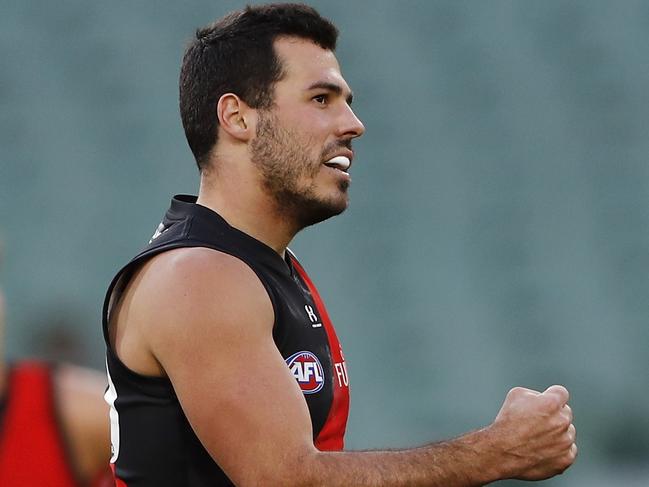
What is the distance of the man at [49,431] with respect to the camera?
11.4 ft

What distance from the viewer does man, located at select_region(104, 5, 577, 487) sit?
2.52 m

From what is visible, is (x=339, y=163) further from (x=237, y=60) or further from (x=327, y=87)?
(x=237, y=60)

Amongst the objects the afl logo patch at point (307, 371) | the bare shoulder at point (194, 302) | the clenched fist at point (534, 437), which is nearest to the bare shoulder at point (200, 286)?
the bare shoulder at point (194, 302)

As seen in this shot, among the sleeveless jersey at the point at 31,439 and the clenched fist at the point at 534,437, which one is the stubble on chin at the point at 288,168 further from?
the sleeveless jersey at the point at 31,439

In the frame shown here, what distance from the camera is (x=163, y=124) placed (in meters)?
10.3

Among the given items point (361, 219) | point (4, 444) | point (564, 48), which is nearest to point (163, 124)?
point (361, 219)

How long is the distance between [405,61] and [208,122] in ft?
26.0

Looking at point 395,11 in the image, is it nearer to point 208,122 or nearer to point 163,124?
point 163,124

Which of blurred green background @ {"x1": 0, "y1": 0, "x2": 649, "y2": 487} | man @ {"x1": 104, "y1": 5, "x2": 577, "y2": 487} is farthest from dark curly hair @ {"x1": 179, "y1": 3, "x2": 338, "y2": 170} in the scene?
blurred green background @ {"x1": 0, "y1": 0, "x2": 649, "y2": 487}

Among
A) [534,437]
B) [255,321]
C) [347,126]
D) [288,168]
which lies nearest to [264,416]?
[255,321]

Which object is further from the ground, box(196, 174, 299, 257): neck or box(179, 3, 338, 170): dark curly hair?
box(179, 3, 338, 170): dark curly hair

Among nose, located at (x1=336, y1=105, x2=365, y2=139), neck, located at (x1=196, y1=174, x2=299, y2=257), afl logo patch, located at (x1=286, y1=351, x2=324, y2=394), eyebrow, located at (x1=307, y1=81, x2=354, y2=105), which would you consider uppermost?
eyebrow, located at (x1=307, y1=81, x2=354, y2=105)

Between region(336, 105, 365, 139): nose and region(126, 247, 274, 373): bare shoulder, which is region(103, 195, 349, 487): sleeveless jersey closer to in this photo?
region(126, 247, 274, 373): bare shoulder

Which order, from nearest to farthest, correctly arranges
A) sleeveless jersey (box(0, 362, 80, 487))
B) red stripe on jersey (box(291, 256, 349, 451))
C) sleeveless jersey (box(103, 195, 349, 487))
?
1. sleeveless jersey (box(103, 195, 349, 487))
2. red stripe on jersey (box(291, 256, 349, 451))
3. sleeveless jersey (box(0, 362, 80, 487))
